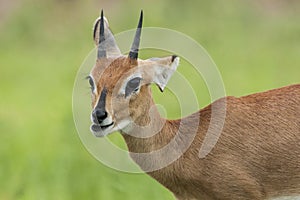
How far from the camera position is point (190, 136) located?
23.5ft

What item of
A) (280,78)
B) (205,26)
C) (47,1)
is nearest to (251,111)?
(280,78)

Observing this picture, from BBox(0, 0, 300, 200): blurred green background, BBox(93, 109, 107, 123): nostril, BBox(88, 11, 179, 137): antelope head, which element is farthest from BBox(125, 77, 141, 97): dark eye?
BBox(0, 0, 300, 200): blurred green background

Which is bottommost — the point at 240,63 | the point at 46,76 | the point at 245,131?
the point at 46,76

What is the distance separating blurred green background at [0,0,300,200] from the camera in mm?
8758

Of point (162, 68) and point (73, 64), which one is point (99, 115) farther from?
point (73, 64)

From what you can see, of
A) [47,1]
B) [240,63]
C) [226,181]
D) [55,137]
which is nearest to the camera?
[226,181]

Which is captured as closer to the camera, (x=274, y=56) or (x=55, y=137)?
(x=55, y=137)

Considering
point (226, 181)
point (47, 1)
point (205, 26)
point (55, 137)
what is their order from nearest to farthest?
point (226, 181) → point (55, 137) → point (205, 26) → point (47, 1)

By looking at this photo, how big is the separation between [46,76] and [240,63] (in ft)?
A: 8.67

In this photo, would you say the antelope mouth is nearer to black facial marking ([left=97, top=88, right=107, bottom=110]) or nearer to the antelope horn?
black facial marking ([left=97, top=88, right=107, bottom=110])

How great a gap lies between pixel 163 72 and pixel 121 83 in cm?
34

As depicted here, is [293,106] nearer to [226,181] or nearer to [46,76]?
[226,181]

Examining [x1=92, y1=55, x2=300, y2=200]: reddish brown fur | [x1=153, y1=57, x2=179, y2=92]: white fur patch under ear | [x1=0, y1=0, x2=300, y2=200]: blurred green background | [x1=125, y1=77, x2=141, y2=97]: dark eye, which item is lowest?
[x1=0, y1=0, x2=300, y2=200]: blurred green background

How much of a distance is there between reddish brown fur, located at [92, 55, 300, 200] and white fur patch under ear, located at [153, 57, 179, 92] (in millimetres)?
108
